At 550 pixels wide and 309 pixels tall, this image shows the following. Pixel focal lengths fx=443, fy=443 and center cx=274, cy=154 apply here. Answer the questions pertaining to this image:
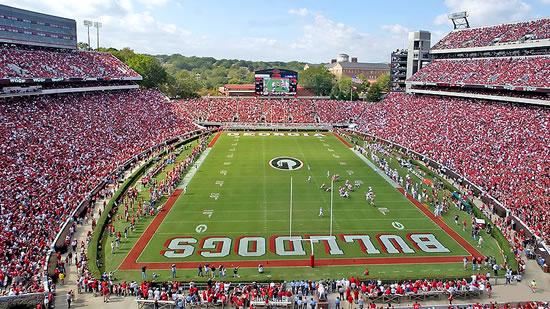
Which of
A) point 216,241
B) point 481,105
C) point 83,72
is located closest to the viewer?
point 216,241

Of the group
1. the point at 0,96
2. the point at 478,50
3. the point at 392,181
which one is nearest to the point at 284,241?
the point at 392,181

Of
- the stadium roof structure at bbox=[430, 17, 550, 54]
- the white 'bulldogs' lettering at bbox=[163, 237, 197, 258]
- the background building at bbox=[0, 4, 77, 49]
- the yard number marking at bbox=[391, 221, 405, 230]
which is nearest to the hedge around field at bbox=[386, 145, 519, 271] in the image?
the yard number marking at bbox=[391, 221, 405, 230]

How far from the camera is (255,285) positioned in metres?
18.9

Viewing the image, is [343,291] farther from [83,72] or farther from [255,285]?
[83,72]

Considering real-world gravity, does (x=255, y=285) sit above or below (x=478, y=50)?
below

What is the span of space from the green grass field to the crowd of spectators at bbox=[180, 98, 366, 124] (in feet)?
92.4

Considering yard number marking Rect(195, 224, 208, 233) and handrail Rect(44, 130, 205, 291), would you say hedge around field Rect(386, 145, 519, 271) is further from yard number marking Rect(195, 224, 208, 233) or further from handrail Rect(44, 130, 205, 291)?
handrail Rect(44, 130, 205, 291)

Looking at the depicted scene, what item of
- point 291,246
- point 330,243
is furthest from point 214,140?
point 330,243

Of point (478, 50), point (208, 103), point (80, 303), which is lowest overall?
point (80, 303)

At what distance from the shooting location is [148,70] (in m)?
77.4

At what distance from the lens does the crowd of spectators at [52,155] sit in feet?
67.1

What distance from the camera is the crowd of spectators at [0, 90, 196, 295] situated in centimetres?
2045

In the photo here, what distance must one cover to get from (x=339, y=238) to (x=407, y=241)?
12.0 feet

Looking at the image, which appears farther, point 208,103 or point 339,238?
point 208,103
